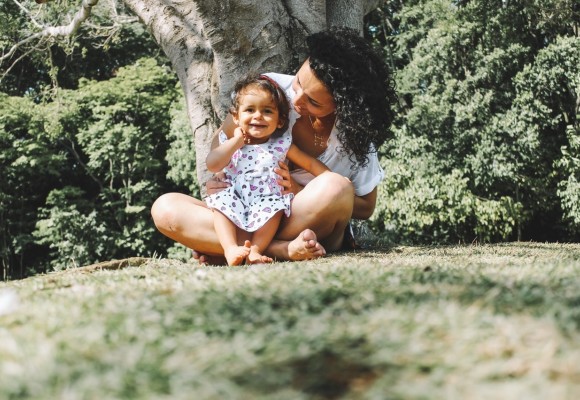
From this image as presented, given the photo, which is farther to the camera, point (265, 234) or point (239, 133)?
point (239, 133)

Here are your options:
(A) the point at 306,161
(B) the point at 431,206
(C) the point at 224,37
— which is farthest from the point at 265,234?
(B) the point at 431,206

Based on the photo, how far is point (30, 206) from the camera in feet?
50.0

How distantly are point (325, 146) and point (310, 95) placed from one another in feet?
1.69

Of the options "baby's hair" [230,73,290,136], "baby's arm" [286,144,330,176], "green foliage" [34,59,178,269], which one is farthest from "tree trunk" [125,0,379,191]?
"green foliage" [34,59,178,269]

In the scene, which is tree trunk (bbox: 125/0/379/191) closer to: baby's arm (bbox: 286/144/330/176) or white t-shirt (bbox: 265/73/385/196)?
white t-shirt (bbox: 265/73/385/196)

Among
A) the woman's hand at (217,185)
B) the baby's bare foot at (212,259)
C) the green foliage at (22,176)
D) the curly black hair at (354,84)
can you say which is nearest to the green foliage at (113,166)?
the green foliage at (22,176)

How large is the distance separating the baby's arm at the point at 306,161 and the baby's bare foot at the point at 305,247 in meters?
0.59

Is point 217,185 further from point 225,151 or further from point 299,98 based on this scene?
point 299,98

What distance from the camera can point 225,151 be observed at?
11.7ft

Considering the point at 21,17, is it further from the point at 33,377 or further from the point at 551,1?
Result: the point at 33,377

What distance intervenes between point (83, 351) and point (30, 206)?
15508mm

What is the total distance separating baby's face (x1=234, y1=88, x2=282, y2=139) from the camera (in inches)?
141

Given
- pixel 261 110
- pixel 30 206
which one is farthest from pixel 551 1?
pixel 30 206

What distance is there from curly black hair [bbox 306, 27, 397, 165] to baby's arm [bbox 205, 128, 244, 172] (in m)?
0.62
